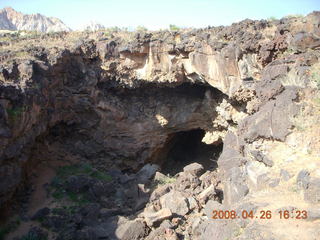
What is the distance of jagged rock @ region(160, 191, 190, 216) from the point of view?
10.9 metres

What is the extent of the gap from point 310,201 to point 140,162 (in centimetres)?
1163

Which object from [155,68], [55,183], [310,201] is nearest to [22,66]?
[55,183]

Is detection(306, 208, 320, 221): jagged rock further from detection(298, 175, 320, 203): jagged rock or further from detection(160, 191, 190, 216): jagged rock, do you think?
detection(160, 191, 190, 216): jagged rock

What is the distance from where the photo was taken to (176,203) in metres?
11.1

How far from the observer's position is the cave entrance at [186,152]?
19.5 m

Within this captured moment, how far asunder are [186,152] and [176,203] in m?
10.3

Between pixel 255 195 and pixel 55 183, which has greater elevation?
pixel 255 195

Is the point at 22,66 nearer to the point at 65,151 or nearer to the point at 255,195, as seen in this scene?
the point at 65,151

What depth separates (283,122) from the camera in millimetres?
9508

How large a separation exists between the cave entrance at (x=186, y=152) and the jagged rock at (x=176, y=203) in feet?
23.4

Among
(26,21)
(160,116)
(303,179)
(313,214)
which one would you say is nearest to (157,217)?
(303,179)

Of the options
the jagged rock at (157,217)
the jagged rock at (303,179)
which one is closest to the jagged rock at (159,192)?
the jagged rock at (157,217)

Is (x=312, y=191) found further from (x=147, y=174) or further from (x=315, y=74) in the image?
(x=147, y=174)

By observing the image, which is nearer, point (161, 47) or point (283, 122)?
point (283, 122)
